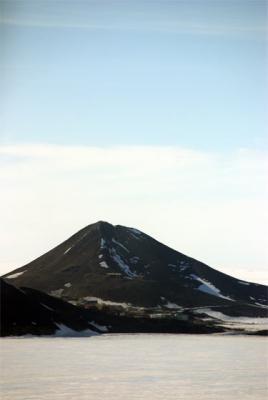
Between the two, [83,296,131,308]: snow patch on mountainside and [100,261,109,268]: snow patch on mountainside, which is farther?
[100,261,109,268]: snow patch on mountainside

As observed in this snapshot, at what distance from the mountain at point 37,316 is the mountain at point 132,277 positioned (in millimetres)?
26924

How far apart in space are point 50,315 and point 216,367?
1064 inches

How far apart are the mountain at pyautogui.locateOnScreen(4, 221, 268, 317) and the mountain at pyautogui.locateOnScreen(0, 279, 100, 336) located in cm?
2692

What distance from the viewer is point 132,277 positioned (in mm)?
101625

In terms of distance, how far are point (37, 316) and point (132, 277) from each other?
49276 mm

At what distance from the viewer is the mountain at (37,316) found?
5016cm

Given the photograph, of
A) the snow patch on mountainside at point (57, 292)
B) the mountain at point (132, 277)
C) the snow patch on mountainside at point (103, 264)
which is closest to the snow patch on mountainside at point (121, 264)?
the mountain at point (132, 277)

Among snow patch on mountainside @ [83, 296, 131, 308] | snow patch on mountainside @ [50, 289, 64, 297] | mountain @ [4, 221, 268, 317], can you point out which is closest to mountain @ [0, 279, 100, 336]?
mountain @ [4, 221, 268, 317]

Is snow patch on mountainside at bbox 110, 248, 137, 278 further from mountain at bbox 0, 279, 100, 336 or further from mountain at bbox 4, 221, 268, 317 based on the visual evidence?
mountain at bbox 0, 279, 100, 336

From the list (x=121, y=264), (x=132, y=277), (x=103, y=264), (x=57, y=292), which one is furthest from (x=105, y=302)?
(x=121, y=264)

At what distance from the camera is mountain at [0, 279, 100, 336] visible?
50.2 metres

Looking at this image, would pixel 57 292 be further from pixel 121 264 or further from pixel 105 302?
pixel 121 264

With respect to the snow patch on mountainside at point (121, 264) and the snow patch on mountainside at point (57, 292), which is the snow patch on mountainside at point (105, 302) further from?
the snow patch on mountainside at point (121, 264)

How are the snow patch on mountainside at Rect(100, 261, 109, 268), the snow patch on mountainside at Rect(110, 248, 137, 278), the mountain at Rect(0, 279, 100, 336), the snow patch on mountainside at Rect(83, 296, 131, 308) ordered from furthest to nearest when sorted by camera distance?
the snow patch on mountainside at Rect(100, 261, 109, 268) → the snow patch on mountainside at Rect(110, 248, 137, 278) → the snow patch on mountainside at Rect(83, 296, 131, 308) → the mountain at Rect(0, 279, 100, 336)
